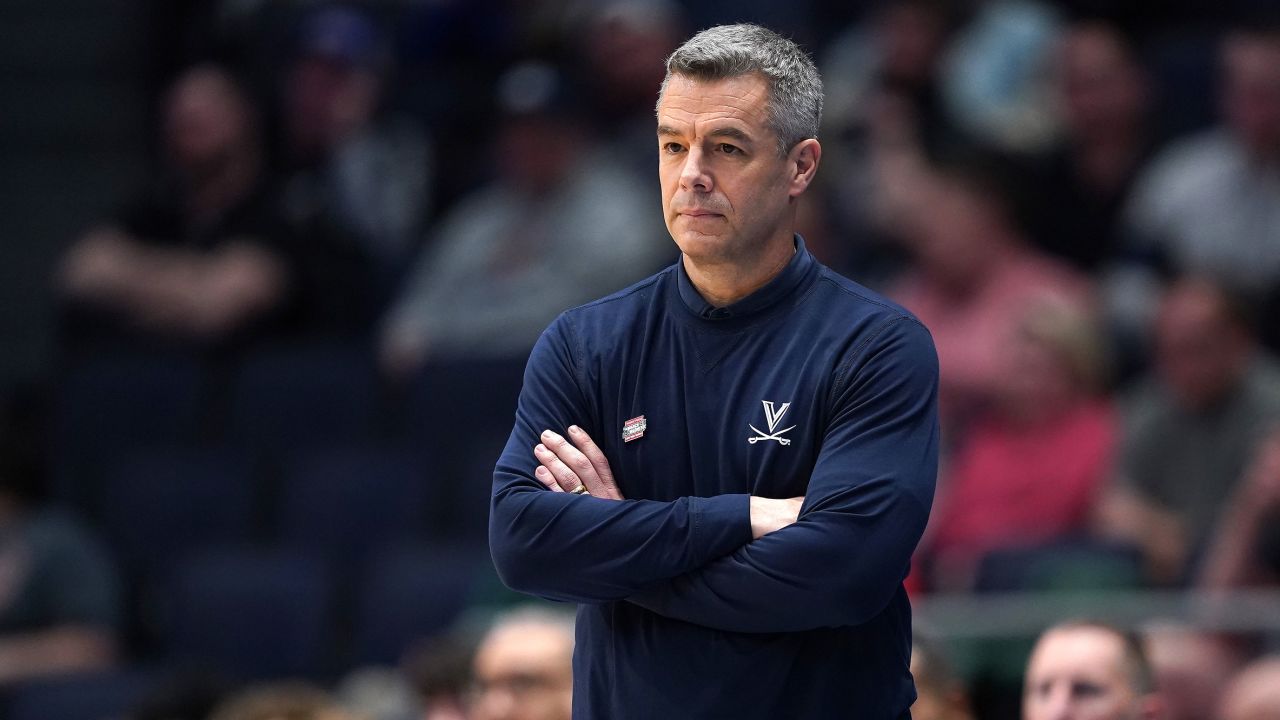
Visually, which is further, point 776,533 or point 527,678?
point 527,678

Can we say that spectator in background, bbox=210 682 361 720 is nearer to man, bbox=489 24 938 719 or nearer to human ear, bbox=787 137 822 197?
man, bbox=489 24 938 719

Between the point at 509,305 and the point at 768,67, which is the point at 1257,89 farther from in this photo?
the point at 768,67

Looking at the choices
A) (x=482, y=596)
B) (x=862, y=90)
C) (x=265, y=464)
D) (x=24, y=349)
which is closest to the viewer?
(x=482, y=596)

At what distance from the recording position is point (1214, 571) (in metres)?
5.37

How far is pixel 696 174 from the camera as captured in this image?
2.68 metres

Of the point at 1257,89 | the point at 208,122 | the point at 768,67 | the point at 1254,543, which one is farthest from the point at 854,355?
the point at 208,122

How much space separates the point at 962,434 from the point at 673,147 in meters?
→ 3.78

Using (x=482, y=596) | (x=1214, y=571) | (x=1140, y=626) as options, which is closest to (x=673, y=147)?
(x=1140, y=626)

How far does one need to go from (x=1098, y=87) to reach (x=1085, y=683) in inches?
138

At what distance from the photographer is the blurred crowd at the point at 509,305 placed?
5.93 m

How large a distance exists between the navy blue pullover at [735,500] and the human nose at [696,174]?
196 mm

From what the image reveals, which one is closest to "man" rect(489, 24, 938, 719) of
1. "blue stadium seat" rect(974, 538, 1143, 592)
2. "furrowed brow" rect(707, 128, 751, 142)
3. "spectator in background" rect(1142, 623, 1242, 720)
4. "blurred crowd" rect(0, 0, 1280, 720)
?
"furrowed brow" rect(707, 128, 751, 142)

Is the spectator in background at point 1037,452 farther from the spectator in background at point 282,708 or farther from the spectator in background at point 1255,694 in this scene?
the spectator in background at point 282,708

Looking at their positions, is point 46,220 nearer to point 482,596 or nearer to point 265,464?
point 265,464
